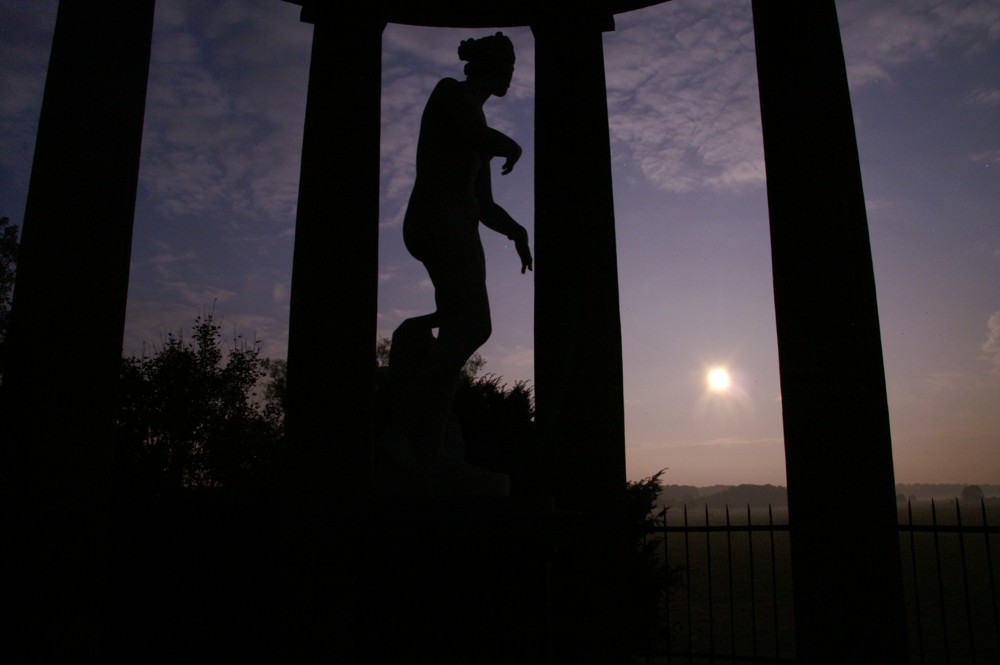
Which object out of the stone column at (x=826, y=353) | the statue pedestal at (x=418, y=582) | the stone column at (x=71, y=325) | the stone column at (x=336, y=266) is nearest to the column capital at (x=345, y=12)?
the stone column at (x=336, y=266)

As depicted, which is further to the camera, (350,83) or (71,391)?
(350,83)

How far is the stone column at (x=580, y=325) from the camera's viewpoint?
21750 millimetres

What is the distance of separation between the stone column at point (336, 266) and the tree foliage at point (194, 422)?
2083 centimetres

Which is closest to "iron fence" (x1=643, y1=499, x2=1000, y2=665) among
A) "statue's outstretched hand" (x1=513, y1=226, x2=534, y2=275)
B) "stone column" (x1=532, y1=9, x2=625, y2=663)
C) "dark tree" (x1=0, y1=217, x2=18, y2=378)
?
"stone column" (x1=532, y1=9, x2=625, y2=663)

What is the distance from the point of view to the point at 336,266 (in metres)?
23.8

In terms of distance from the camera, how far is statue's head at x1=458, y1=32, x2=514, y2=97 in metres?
13.4

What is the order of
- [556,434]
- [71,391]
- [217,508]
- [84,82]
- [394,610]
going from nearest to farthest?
[394,610]
[217,508]
[71,391]
[84,82]
[556,434]

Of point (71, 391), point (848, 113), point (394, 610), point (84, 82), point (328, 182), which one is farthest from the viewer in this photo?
point (328, 182)

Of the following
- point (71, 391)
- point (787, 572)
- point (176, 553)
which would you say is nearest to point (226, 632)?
point (176, 553)

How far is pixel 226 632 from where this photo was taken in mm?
10906

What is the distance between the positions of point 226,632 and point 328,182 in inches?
641

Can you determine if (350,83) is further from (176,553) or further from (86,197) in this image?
(176,553)

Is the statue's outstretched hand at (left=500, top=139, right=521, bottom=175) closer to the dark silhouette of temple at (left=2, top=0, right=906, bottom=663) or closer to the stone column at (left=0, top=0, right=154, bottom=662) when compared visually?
the dark silhouette of temple at (left=2, top=0, right=906, bottom=663)

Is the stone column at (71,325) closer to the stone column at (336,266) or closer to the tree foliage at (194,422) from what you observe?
the stone column at (336,266)
